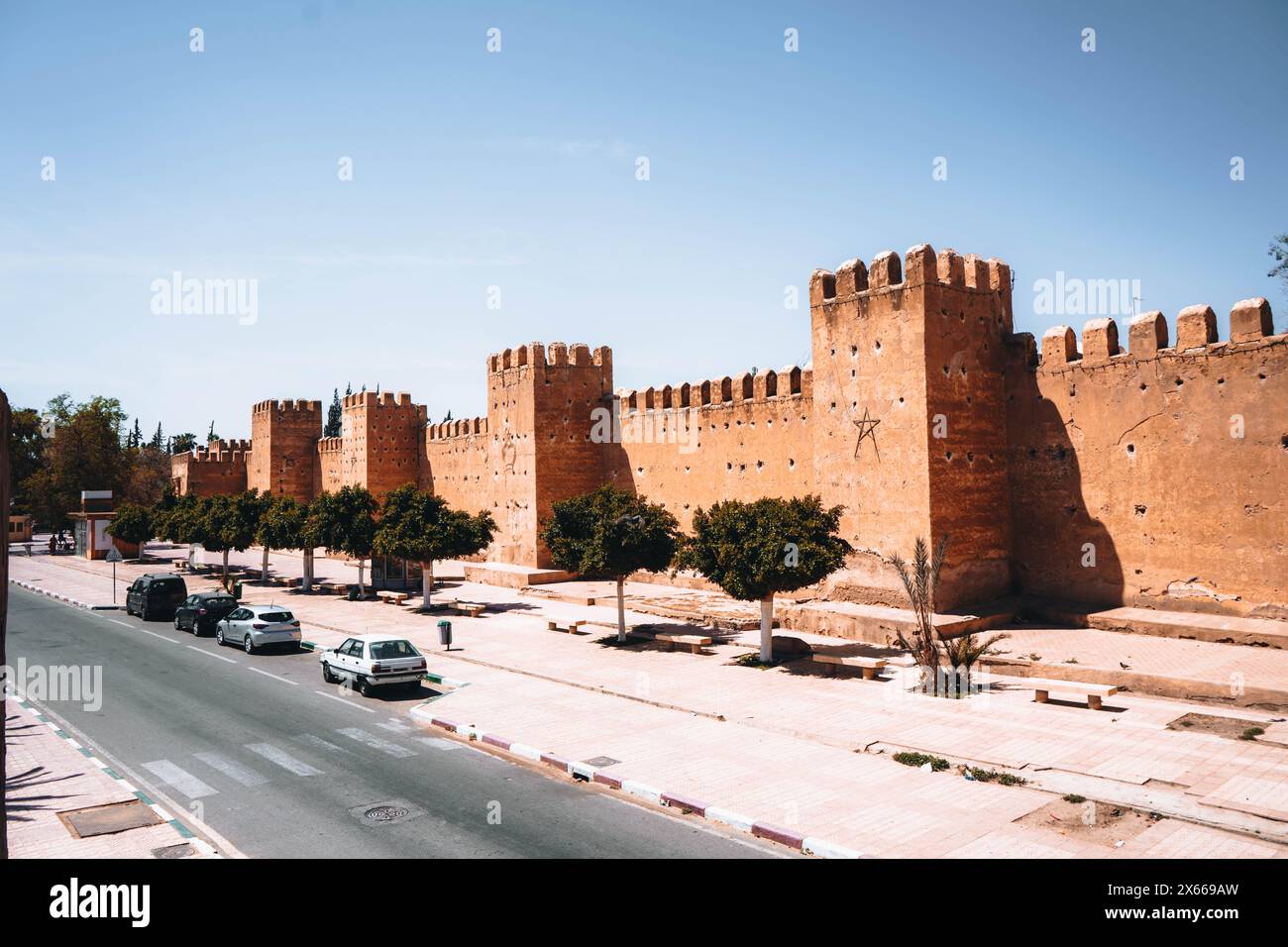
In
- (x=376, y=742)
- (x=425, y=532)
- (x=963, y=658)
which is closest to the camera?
(x=376, y=742)

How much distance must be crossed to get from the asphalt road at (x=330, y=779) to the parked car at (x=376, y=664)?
38 centimetres

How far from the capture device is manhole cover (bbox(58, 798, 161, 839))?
9.77 meters

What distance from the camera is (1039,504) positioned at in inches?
827

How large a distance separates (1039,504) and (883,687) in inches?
305

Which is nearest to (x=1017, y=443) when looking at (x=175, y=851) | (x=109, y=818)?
(x=175, y=851)

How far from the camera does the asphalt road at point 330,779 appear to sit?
921 cm

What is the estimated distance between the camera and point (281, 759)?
41.1ft

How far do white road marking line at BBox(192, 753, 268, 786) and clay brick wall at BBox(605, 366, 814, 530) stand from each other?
16.0 m

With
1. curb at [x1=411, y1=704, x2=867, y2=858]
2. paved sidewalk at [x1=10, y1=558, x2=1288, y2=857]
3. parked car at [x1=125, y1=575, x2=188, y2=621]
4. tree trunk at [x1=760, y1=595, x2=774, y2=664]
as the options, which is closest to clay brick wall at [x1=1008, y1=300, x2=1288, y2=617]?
paved sidewalk at [x1=10, y1=558, x2=1288, y2=857]

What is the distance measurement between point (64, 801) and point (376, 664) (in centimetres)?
627

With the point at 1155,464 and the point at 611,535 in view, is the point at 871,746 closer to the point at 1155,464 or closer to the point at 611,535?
the point at 611,535

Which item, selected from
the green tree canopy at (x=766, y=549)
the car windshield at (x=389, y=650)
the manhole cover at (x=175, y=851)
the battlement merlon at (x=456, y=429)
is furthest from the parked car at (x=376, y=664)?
the battlement merlon at (x=456, y=429)
